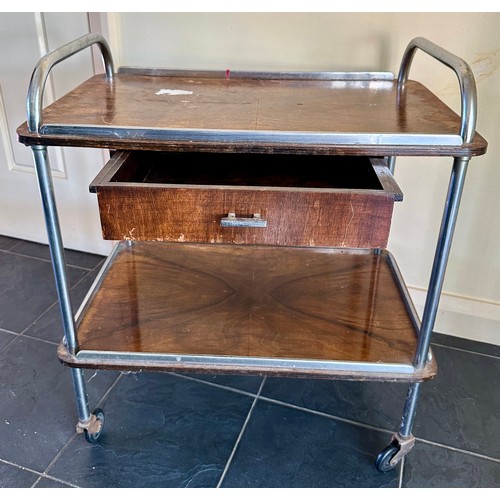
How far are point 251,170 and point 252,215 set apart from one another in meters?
0.29

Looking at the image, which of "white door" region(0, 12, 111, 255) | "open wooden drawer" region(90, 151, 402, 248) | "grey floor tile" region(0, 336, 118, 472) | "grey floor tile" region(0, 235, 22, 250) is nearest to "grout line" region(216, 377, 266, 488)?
"grey floor tile" region(0, 336, 118, 472)

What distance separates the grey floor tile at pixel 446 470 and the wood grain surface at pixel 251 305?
29cm

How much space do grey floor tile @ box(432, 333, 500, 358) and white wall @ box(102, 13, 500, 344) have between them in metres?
0.02

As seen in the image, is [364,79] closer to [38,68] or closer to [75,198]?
Answer: [38,68]

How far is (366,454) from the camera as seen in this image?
3.96ft

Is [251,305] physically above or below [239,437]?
above

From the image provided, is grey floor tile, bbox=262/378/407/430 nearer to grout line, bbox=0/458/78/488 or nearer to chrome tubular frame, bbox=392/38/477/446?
chrome tubular frame, bbox=392/38/477/446

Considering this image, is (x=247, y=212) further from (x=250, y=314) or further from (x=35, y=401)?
(x=35, y=401)

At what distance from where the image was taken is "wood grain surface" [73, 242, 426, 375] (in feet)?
3.59

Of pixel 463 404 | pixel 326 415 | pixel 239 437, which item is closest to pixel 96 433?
pixel 239 437

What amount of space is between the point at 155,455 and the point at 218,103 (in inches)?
30.3

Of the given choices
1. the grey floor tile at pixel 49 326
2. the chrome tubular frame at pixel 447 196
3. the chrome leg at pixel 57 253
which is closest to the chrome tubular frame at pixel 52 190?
the chrome leg at pixel 57 253

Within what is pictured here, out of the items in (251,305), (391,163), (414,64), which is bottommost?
(251,305)

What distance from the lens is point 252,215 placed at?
0.91 metres
